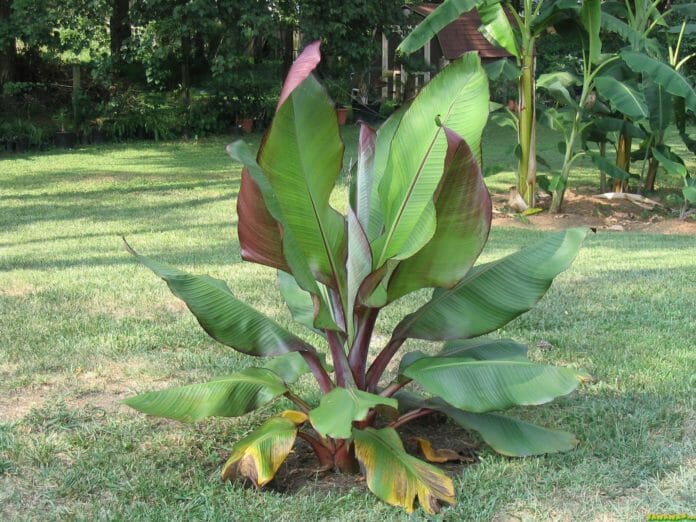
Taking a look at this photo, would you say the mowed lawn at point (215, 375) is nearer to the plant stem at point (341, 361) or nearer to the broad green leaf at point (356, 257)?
the plant stem at point (341, 361)

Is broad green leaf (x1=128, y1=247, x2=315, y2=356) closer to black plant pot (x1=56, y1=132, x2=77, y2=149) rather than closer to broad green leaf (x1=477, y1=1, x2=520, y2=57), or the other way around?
broad green leaf (x1=477, y1=1, x2=520, y2=57)

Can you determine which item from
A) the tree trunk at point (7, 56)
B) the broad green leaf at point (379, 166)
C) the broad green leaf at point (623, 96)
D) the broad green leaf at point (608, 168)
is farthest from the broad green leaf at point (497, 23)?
the tree trunk at point (7, 56)

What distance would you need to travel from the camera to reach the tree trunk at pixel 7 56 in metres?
17.9

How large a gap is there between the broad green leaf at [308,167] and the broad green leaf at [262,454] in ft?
1.83

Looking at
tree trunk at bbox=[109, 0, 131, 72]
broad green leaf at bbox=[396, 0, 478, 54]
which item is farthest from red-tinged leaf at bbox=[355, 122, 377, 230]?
tree trunk at bbox=[109, 0, 131, 72]

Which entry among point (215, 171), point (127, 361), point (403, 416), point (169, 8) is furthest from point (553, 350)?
point (169, 8)

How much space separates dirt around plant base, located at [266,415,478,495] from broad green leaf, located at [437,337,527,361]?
375mm

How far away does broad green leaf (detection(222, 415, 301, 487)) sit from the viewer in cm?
275

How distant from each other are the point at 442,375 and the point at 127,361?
200 cm

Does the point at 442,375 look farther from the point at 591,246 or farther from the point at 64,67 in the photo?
the point at 64,67

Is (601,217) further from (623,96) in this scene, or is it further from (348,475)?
(348,475)

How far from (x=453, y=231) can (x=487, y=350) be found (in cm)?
67

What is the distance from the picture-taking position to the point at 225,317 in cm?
292

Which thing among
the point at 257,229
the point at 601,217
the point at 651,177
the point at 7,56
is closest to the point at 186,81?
the point at 7,56
